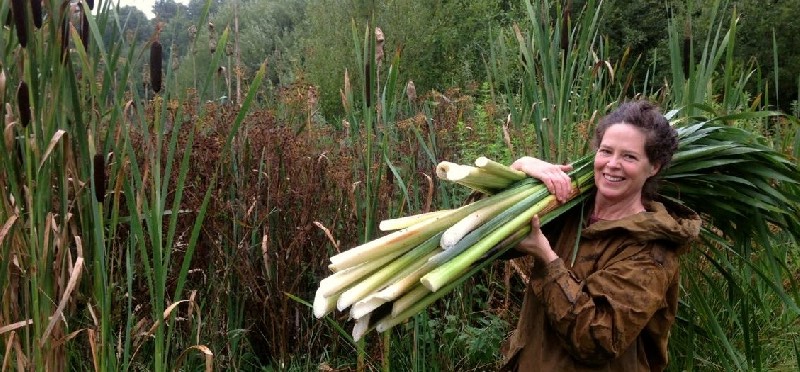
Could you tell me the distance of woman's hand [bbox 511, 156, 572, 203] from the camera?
2174mm

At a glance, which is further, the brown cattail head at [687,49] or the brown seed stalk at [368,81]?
the brown cattail head at [687,49]

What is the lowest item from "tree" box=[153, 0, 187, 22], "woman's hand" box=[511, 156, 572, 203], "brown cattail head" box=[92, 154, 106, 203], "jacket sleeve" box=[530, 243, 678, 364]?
"jacket sleeve" box=[530, 243, 678, 364]

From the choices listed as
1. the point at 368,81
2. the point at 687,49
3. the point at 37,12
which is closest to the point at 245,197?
the point at 368,81

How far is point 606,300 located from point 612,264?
0.14 meters

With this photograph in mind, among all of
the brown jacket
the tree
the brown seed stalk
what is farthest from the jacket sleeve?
the tree

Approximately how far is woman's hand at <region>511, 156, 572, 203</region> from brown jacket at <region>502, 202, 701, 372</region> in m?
0.14

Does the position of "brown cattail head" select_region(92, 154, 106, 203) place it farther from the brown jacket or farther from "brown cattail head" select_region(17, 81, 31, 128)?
the brown jacket

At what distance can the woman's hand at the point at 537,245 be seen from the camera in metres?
2.09

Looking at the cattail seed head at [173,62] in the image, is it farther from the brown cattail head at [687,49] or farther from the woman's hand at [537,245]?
the brown cattail head at [687,49]

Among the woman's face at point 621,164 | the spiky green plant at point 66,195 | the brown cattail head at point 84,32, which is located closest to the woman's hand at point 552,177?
the woman's face at point 621,164

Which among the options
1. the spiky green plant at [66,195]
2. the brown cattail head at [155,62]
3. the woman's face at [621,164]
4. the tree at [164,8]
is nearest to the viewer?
the spiky green plant at [66,195]

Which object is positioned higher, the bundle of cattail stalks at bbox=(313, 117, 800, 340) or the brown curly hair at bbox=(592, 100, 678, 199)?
the brown curly hair at bbox=(592, 100, 678, 199)

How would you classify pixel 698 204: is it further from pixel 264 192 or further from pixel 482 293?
pixel 264 192

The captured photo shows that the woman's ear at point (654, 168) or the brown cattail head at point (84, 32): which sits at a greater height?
the brown cattail head at point (84, 32)
